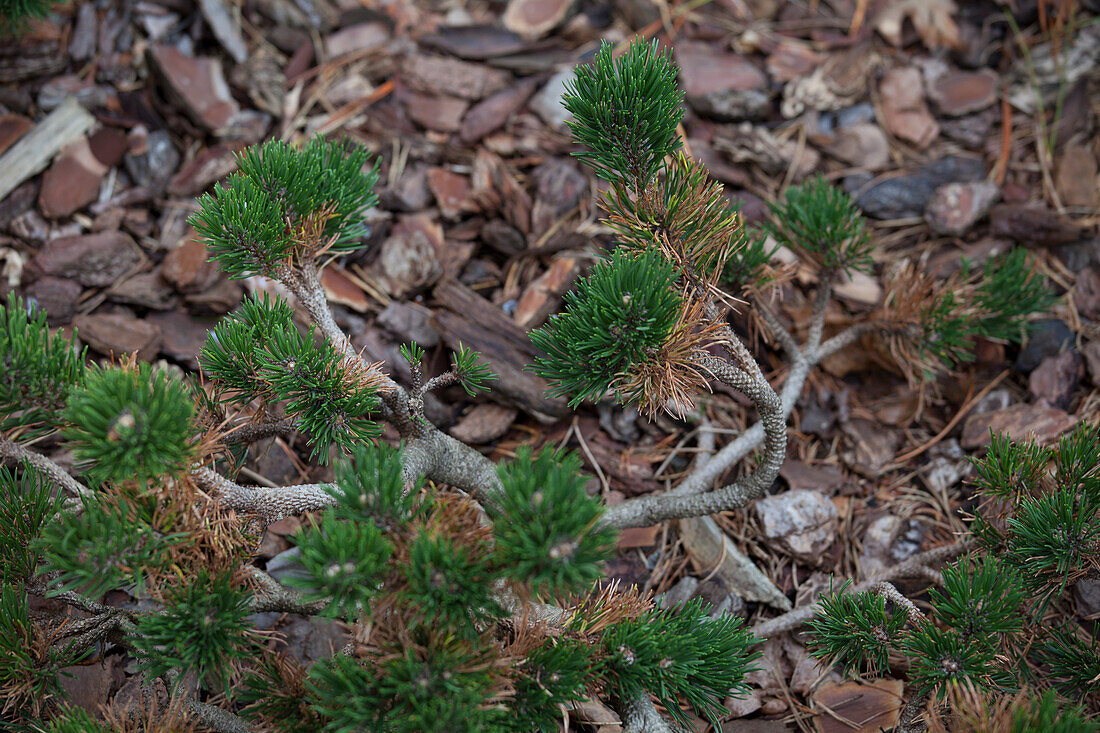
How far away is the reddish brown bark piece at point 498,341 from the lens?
206 cm

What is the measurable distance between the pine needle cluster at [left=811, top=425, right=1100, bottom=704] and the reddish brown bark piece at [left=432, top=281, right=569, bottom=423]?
3.05ft

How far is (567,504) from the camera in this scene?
102cm

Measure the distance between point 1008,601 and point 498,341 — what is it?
1.39 metres

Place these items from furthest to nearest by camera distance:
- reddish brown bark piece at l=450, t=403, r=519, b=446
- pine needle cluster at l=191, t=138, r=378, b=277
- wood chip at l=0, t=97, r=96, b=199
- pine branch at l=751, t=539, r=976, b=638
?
wood chip at l=0, t=97, r=96, b=199
reddish brown bark piece at l=450, t=403, r=519, b=446
pine branch at l=751, t=539, r=976, b=638
pine needle cluster at l=191, t=138, r=378, b=277

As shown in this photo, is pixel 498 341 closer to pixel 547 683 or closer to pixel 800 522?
pixel 800 522

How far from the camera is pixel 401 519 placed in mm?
1139

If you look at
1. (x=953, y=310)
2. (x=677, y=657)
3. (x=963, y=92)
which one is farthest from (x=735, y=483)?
(x=963, y=92)

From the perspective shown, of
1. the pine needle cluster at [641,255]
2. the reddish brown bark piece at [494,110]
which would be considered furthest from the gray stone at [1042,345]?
the reddish brown bark piece at [494,110]

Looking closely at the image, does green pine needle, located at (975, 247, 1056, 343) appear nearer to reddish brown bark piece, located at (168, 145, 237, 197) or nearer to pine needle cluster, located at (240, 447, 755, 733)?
pine needle cluster, located at (240, 447, 755, 733)

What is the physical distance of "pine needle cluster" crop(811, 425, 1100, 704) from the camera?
1.30 m

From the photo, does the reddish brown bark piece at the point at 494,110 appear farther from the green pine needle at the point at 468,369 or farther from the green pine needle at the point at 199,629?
the green pine needle at the point at 199,629

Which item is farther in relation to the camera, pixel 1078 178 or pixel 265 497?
pixel 1078 178

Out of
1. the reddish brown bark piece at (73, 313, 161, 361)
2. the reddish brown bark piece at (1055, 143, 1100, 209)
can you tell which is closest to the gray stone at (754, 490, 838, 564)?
the reddish brown bark piece at (1055, 143, 1100, 209)

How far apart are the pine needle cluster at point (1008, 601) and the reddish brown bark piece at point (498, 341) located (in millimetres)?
928
